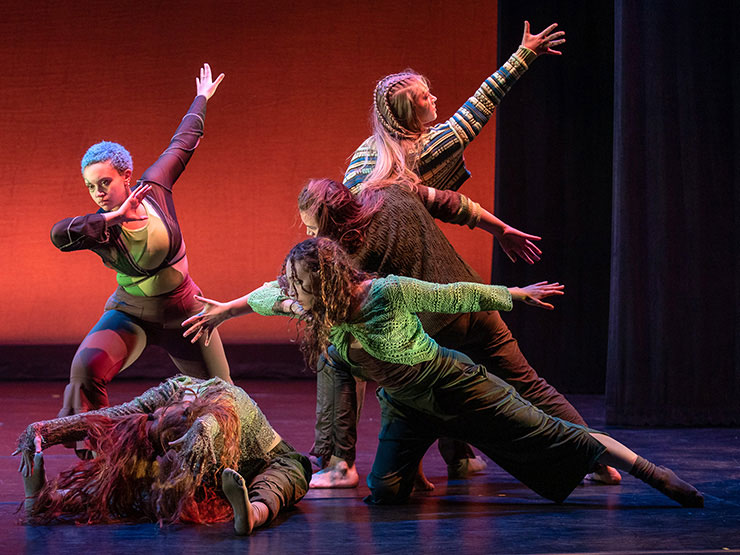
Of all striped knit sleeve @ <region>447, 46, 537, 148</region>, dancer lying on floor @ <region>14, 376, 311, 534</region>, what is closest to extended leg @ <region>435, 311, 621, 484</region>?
striped knit sleeve @ <region>447, 46, 537, 148</region>

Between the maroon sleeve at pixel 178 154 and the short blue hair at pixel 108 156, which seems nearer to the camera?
the short blue hair at pixel 108 156

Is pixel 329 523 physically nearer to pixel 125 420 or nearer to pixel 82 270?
pixel 125 420

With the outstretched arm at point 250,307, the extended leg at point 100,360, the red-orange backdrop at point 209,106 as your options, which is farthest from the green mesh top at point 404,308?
the red-orange backdrop at point 209,106

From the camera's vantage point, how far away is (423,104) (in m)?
2.78

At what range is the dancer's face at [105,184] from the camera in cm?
302

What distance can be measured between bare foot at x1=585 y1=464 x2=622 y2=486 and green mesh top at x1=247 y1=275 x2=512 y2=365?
0.73 m

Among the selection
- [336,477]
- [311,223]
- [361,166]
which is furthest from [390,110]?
[336,477]

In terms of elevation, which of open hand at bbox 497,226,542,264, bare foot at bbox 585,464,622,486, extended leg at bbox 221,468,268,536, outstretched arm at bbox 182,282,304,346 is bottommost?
bare foot at bbox 585,464,622,486

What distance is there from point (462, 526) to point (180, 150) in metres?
1.72

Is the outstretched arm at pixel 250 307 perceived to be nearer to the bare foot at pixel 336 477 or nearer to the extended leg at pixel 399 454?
the extended leg at pixel 399 454

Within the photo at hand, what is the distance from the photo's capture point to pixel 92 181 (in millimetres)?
3029

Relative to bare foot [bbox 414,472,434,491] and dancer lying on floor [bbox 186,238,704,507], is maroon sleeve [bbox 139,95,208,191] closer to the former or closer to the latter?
dancer lying on floor [bbox 186,238,704,507]

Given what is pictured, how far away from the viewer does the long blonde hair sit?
9.04 ft

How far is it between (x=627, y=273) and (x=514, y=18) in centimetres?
194
